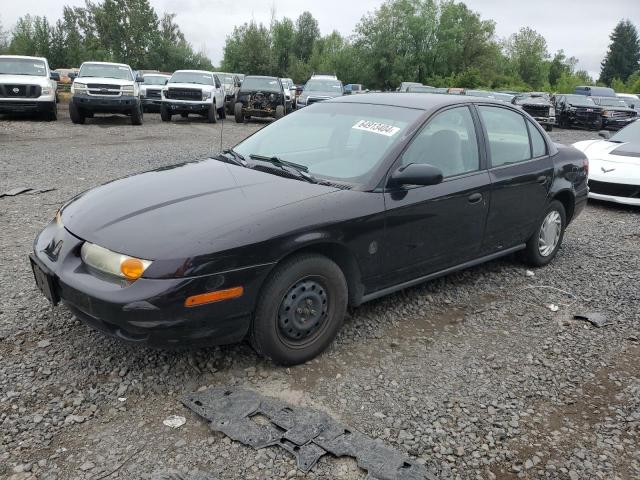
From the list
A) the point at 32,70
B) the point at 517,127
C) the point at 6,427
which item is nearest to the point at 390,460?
the point at 6,427

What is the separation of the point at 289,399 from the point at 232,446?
47cm

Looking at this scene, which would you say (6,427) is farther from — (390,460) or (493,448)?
(493,448)

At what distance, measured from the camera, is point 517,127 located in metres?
4.83

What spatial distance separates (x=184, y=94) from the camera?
18.6m

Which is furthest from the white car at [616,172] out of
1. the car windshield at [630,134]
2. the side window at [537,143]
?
the side window at [537,143]

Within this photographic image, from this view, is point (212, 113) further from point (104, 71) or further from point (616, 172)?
point (616, 172)

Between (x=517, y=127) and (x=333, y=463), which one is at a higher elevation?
(x=517, y=127)

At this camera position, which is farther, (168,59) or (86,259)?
(168,59)

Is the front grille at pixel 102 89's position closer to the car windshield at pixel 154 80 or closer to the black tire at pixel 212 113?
the black tire at pixel 212 113

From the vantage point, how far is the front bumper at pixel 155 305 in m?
2.72

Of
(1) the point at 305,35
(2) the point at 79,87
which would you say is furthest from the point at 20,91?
(1) the point at 305,35

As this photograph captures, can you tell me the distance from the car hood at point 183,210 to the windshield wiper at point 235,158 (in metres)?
0.11

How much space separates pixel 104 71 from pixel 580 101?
63.3 ft

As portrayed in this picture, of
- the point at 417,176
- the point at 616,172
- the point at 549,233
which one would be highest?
the point at 417,176
